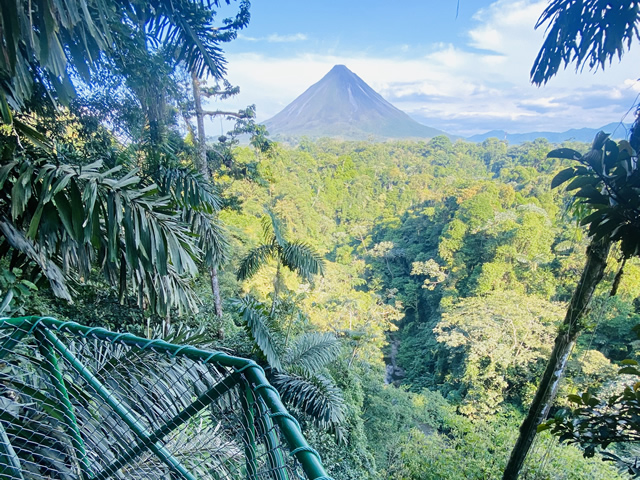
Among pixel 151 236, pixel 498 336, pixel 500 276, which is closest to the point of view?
pixel 151 236

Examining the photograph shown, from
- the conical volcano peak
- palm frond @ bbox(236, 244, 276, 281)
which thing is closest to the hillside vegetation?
palm frond @ bbox(236, 244, 276, 281)

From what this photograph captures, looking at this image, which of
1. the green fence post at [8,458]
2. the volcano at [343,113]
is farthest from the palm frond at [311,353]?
the volcano at [343,113]

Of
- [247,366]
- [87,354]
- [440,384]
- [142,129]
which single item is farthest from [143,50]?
[440,384]

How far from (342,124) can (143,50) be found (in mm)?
74198

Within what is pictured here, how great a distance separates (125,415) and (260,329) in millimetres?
2936

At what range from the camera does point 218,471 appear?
95 cm

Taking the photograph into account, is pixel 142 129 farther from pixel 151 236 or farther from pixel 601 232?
pixel 601 232

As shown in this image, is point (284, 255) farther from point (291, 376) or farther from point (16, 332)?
point (16, 332)

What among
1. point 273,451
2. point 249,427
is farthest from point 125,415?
point 273,451

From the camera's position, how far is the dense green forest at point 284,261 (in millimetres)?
1448

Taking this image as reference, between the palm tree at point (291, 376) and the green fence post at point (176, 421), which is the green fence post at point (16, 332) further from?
the palm tree at point (291, 376)

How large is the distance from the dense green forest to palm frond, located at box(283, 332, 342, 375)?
0.08 feet

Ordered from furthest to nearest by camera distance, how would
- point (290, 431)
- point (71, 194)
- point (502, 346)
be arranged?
point (502, 346) < point (71, 194) < point (290, 431)

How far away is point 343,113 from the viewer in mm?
76438
